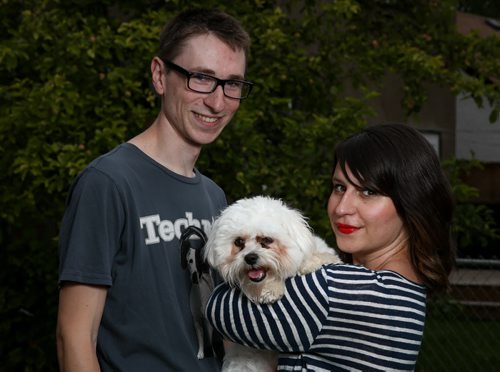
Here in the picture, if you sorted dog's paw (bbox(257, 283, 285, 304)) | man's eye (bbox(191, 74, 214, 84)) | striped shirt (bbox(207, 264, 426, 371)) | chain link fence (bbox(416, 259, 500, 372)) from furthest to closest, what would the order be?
1. chain link fence (bbox(416, 259, 500, 372))
2. man's eye (bbox(191, 74, 214, 84))
3. dog's paw (bbox(257, 283, 285, 304))
4. striped shirt (bbox(207, 264, 426, 371))

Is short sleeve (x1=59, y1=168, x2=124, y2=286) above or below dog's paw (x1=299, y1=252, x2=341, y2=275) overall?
above

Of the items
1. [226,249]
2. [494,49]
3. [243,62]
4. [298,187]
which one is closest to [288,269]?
[226,249]

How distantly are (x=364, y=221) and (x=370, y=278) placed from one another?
8.4 inches

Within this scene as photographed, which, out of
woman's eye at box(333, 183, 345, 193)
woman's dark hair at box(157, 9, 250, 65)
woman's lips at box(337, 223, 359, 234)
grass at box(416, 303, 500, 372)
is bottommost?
grass at box(416, 303, 500, 372)

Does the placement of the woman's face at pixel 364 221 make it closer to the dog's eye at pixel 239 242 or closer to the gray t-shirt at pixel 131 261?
the dog's eye at pixel 239 242

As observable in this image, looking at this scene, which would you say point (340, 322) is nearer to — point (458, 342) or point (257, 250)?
point (257, 250)

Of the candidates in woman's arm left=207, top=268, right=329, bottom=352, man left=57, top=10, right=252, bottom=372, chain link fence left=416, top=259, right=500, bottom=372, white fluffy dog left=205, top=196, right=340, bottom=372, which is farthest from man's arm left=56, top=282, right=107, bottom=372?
chain link fence left=416, top=259, right=500, bottom=372

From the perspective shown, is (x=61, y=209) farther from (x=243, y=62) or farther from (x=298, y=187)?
(x=243, y=62)

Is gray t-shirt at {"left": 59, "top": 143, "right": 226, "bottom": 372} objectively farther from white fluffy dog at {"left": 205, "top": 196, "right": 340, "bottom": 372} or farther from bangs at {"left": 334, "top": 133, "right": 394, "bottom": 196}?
bangs at {"left": 334, "top": 133, "right": 394, "bottom": 196}

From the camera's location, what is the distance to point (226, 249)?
2.61 m

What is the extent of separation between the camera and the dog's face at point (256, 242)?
2518 millimetres

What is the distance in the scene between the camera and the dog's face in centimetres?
252

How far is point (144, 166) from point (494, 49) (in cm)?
473

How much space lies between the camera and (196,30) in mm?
2686
